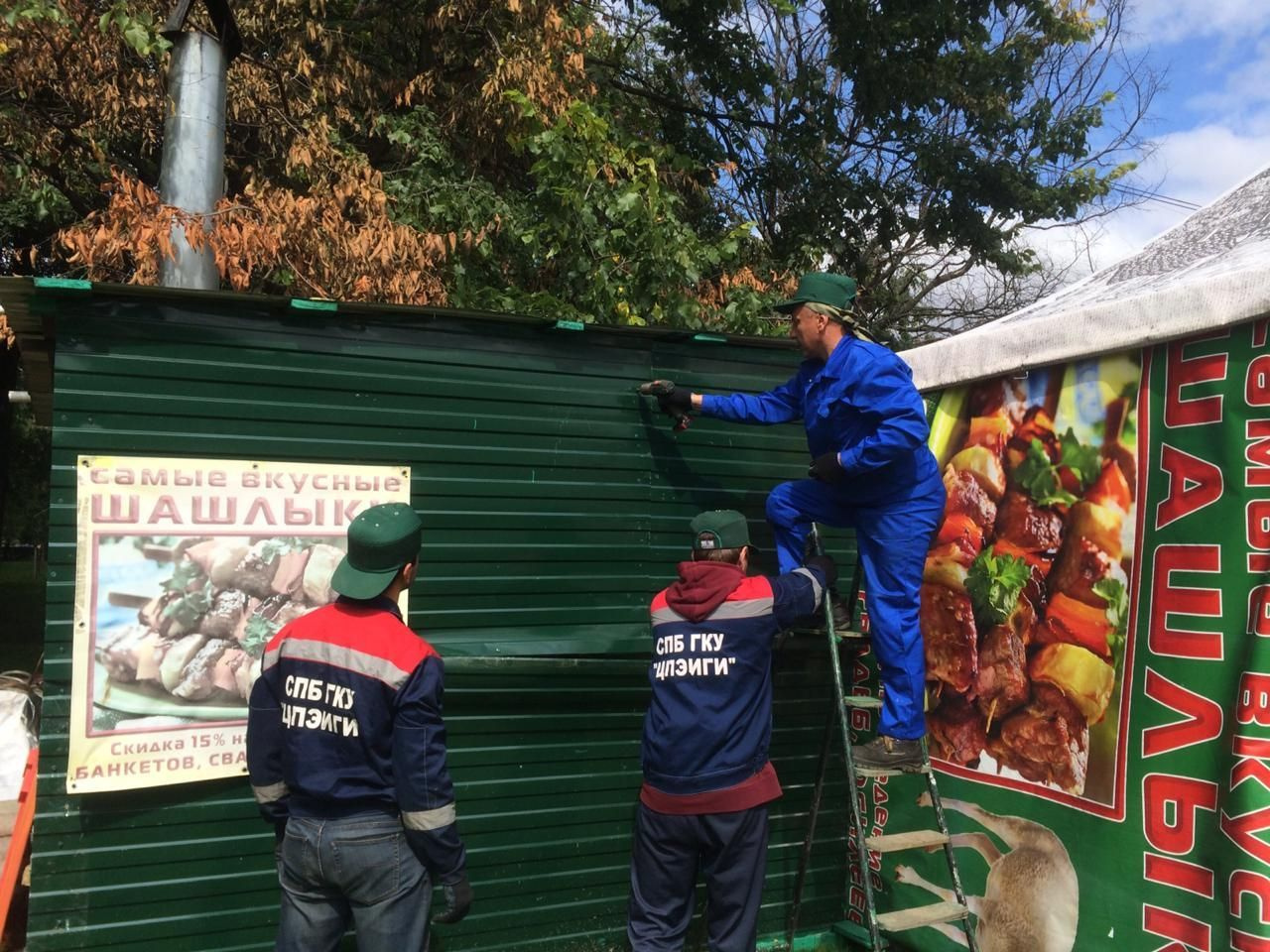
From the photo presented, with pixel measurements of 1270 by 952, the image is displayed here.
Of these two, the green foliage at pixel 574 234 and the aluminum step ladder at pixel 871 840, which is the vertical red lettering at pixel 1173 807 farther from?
the green foliage at pixel 574 234

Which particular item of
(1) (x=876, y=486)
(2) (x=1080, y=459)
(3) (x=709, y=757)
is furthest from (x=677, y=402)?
(2) (x=1080, y=459)

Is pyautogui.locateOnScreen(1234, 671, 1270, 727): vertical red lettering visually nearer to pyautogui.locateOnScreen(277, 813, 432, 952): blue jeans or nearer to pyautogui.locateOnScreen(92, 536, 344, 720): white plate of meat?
pyautogui.locateOnScreen(277, 813, 432, 952): blue jeans

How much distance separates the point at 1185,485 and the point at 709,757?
198 centimetres

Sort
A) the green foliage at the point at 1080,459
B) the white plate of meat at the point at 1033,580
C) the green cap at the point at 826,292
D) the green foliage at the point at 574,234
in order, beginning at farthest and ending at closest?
1. the green foliage at the point at 574,234
2. the green cap at the point at 826,292
3. the green foliage at the point at 1080,459
4. the white plate of meat at the point at 1033,580

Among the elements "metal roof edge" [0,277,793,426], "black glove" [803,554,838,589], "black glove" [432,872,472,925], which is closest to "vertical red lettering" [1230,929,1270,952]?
"black glove" [803,554,838,589]

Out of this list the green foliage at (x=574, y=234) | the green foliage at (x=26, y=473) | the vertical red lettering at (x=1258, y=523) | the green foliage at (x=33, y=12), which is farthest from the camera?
the green foliage at (x=26, y=473)

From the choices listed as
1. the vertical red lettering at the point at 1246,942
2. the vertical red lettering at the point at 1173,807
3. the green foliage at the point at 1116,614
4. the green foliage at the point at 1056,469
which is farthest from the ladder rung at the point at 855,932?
the green foliage at the point at 1056,469

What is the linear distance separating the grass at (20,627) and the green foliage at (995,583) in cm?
525

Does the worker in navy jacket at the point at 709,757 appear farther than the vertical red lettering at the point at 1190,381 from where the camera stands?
Yes

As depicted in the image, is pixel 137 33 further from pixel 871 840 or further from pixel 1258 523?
pixel 1258 523

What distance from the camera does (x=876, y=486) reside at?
13.0 feet

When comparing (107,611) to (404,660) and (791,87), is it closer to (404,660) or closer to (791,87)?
(404,660)

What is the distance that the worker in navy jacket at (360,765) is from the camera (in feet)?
9.12

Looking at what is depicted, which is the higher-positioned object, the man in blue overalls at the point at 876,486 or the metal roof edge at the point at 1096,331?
the metal roof edge at the point at 1096,331
